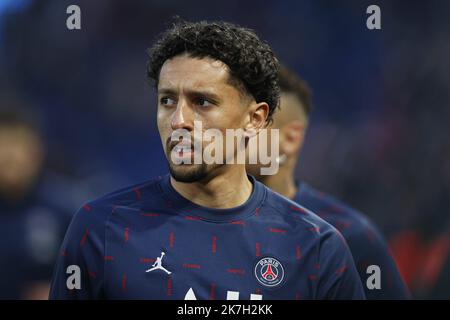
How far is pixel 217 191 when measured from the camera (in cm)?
294

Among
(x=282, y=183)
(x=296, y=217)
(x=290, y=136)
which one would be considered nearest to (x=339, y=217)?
(x=282, y=183)

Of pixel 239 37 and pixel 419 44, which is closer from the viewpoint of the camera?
pixel 239 37

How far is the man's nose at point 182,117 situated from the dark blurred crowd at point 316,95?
13.5 ft

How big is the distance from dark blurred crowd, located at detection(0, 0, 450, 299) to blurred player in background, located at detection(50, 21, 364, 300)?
3963mm

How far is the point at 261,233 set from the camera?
2.91m

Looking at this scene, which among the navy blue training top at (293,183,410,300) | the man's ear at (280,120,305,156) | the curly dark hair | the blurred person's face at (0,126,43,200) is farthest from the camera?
the blurred person's face at (0,126,43,200)

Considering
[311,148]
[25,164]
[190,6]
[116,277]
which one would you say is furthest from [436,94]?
[116,277]

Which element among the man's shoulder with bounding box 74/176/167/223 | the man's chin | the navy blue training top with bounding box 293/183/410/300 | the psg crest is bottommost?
the navy blue training top with bounding box 293/183/410/300

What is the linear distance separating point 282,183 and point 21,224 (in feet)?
6.00

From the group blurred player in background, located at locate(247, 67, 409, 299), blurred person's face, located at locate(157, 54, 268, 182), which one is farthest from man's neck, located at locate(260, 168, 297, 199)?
blurred person's face, located at locate(157, 54, 268, 182)

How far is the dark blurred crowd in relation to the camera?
708cm

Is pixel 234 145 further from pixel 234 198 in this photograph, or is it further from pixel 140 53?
pixel 140 53

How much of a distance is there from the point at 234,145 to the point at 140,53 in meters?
4.77

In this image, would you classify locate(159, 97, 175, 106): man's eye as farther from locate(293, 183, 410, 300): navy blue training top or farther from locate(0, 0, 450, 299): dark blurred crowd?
locate(0, 0, 450, 299): dark blurred crowd
